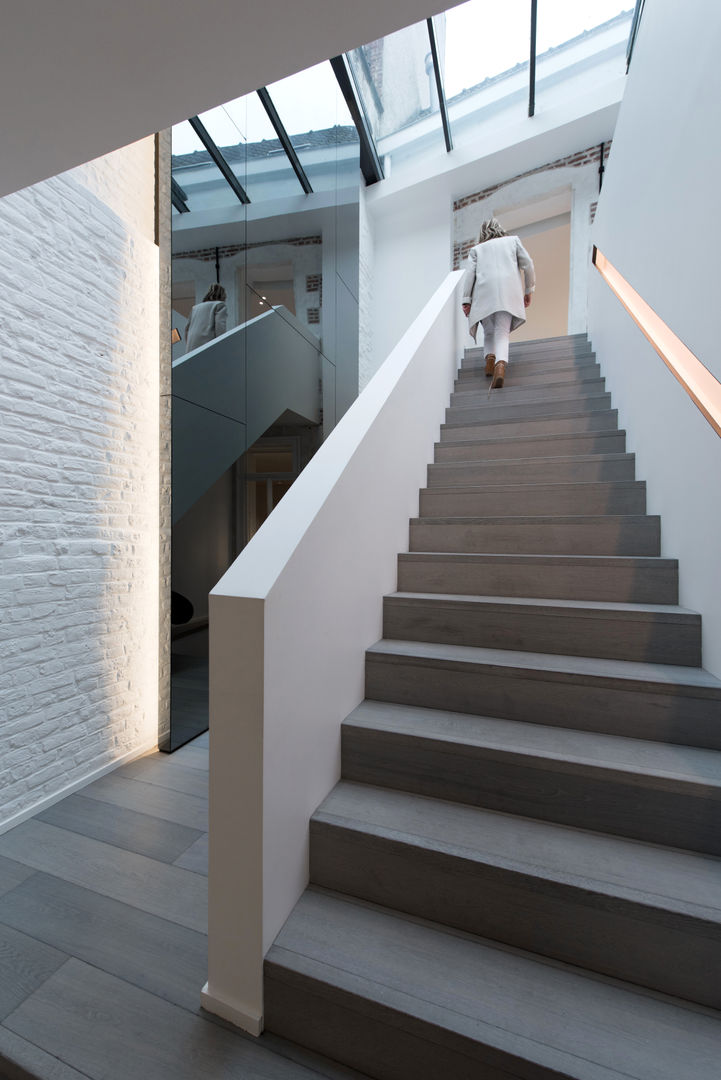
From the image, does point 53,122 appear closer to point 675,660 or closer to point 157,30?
point 157,30

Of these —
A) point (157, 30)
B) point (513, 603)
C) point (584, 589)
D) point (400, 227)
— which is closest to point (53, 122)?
point (157, 30)

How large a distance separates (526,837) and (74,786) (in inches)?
86.7

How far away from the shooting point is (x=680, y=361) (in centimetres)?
166

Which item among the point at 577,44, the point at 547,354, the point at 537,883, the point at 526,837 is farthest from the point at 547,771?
the point at 577,44

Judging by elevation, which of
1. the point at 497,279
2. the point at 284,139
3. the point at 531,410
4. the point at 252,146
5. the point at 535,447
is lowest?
the point at 535,447

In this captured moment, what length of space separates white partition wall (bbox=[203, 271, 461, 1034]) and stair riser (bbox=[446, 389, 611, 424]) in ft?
5.13

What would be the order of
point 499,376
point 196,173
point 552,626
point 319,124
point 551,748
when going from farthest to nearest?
point 319,124, point 499,376, point 196,173, point 552,626, point 551,748

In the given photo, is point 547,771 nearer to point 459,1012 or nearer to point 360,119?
point 459,1012

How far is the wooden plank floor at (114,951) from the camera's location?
3.87 ft

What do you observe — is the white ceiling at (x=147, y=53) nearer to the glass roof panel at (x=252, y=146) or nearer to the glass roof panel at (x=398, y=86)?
the glass roof panel at (x=252, y=146)

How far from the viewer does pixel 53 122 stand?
1.30m

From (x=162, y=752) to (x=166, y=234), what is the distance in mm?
3060

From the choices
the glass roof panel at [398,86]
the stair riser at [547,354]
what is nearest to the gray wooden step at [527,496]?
the stair riser at [547,354]

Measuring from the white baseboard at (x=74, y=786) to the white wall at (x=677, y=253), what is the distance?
280cm
